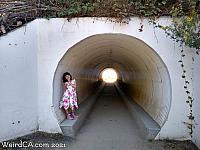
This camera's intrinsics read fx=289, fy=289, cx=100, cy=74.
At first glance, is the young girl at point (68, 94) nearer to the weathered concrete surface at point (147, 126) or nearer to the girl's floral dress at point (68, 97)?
the girl's floral dress at point (68, 97)

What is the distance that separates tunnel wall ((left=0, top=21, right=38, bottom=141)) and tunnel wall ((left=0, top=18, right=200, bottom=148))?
2 centimetres

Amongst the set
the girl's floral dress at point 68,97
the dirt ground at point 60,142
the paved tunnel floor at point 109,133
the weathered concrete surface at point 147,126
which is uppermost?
the girl's floral dress at point 68,97

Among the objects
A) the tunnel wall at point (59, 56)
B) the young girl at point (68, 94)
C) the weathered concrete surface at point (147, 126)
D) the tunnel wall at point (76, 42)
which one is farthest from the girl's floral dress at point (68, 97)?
the weathered concrete surface at point (147, 126)

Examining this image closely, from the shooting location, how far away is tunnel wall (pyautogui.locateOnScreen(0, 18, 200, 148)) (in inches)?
256

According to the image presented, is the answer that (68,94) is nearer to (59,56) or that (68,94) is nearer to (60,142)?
(59,56)

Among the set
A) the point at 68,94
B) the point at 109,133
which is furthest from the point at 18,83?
the point at 109,133

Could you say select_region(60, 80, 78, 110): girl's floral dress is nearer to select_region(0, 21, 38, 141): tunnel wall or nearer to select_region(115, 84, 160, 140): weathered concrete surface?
select_region(0, 21, 38, 141): tunnel wall

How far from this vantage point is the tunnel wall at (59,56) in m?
6.49

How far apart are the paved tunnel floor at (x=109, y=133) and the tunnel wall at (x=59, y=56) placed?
656 mm

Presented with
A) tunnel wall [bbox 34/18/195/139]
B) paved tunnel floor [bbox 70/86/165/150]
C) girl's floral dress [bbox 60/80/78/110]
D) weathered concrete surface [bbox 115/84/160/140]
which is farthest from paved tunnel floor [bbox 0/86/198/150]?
girl's floral dress [bbox 60/80/78/110]

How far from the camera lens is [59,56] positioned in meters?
6.78

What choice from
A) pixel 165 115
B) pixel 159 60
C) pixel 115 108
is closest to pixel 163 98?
pixel 165 115

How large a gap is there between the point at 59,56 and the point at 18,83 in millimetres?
1127

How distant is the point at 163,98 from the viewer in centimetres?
703
